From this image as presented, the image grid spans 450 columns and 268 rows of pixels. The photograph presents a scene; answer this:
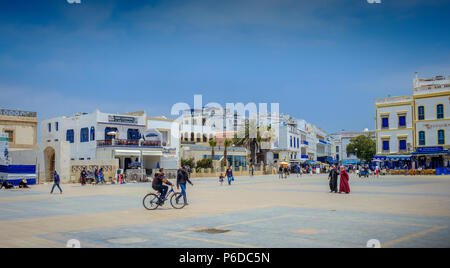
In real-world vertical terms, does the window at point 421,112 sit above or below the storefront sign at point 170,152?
above

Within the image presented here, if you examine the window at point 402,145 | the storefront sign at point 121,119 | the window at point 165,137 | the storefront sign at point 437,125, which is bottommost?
the window at point 402,145

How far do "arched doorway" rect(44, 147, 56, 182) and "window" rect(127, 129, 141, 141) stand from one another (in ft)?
34.2

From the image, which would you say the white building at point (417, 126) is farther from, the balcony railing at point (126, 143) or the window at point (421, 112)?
the balcony railing at point (126, 143)

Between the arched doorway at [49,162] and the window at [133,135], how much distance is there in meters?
10.4

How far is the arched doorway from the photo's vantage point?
43812 millimetres

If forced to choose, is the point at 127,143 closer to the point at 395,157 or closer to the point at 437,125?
the point at 395,157

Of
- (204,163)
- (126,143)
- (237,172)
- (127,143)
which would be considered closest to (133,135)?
(127,143)

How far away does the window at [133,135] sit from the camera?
53.4 meters

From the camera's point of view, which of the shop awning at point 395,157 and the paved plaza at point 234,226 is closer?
the paved plaza at point 234,226

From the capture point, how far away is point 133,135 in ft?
176

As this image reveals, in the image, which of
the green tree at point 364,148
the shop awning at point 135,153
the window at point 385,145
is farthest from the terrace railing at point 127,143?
the green tree at point 364,148

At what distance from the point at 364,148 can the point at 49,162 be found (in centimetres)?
7199

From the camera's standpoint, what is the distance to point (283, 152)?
273 feet

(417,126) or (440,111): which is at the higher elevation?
(440,111)
